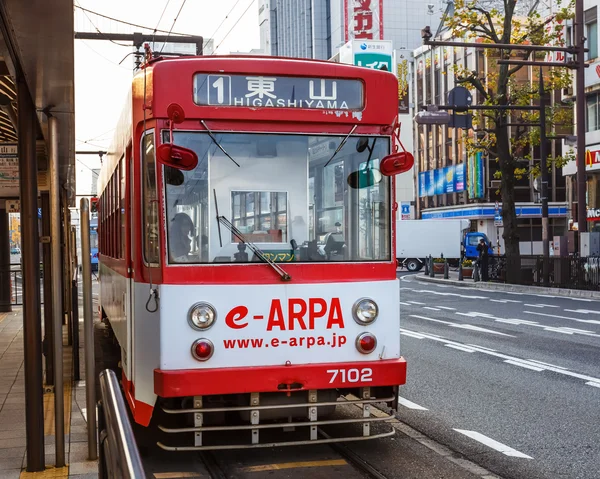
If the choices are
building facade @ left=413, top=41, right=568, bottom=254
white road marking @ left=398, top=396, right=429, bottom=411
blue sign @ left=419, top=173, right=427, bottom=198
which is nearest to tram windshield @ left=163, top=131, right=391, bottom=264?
white road marking @ left=398, top=396, right=429, bottom=411

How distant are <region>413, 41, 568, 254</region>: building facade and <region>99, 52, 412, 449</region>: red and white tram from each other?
50.7 m

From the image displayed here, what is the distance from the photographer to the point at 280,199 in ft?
22.2

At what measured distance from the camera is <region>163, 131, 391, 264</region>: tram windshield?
6.60 m

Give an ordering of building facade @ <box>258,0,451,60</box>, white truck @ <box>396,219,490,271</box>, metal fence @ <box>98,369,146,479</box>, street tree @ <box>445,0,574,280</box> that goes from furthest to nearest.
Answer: building facade @ <box>258,0,451,60</box> < white truck @ <box>396,219,490,271</box> < street tree @ <box>445,0,574,280</box> < metal fence @ <box>98,369,146,479</box>

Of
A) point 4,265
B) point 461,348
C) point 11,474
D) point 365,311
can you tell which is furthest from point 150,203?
point 4,265

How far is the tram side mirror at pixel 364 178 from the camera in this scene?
Answer: 7.00 m

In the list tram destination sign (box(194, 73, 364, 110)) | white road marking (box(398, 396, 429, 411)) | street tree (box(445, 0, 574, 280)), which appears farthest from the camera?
street tree (box(445, 0, 574, 280))

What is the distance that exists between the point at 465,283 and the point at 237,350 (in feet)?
95.3

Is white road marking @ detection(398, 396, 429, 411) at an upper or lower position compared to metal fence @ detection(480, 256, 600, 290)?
lower

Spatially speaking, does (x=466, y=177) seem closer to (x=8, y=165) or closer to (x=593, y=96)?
(x=593, y=96)

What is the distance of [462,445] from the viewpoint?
7664 millimetres

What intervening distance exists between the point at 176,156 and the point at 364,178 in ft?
5.27

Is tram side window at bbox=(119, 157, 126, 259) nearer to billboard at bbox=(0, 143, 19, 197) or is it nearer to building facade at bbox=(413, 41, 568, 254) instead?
billboard at bbox=(0, 143, 19, 197)

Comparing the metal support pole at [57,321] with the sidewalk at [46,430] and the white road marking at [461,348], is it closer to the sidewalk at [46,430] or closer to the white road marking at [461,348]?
the sidewalk at [46,430]
